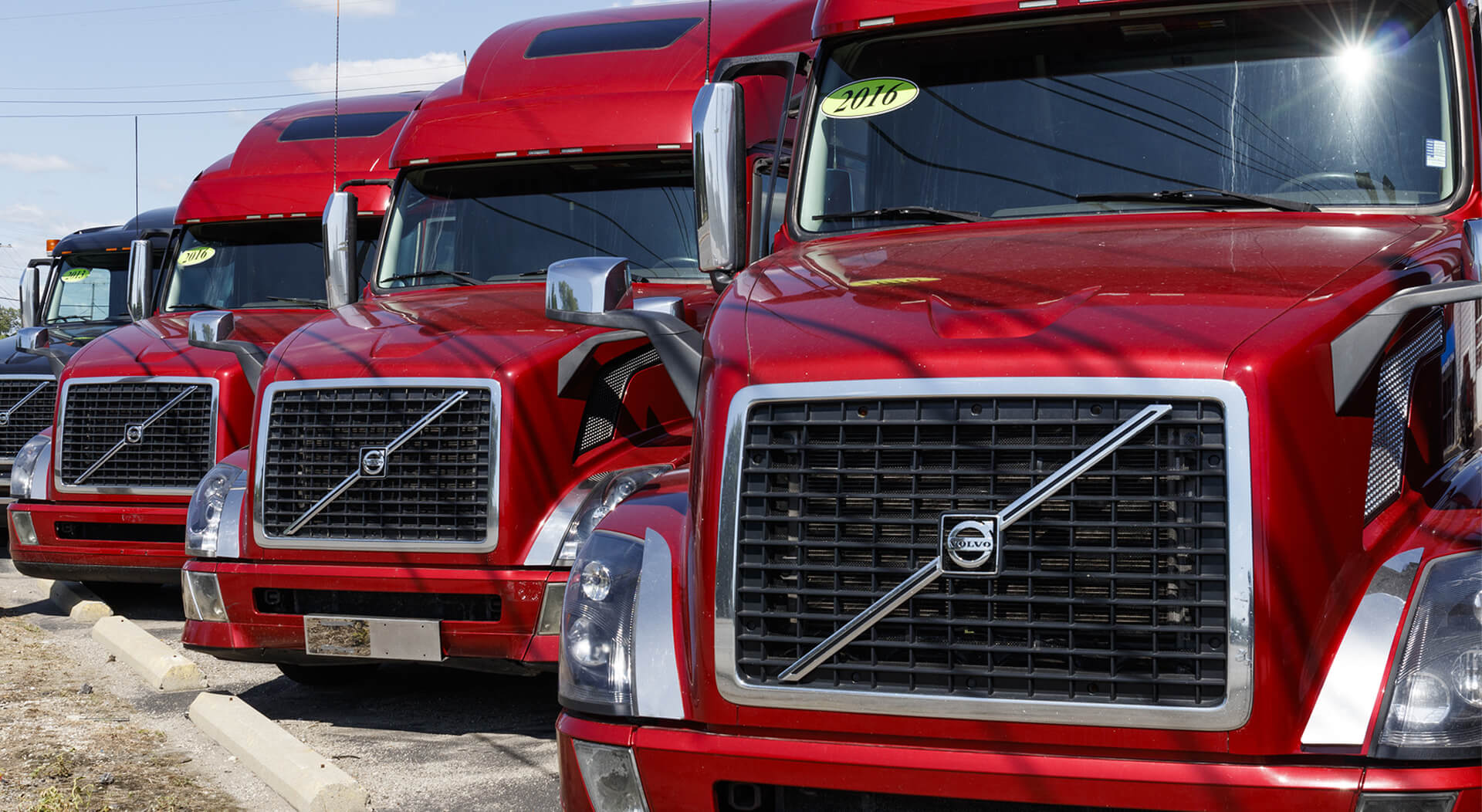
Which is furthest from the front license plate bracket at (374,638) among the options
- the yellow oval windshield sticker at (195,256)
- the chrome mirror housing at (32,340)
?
the chrome mirror housing at (32,340)

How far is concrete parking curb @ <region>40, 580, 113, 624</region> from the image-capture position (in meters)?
9.63

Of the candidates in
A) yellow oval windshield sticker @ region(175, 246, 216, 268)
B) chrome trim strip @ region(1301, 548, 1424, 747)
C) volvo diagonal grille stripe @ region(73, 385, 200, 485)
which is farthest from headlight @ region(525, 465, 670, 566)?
yellow oval windshield sticker @ region(175, 246, 216, 268)

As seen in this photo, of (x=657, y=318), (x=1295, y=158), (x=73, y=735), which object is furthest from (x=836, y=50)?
(x=73, y=735)

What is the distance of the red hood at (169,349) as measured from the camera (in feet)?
29.0

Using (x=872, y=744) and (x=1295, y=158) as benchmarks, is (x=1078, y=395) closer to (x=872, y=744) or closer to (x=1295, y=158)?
(x=872, y=744)

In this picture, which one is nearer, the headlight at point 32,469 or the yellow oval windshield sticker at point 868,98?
the yellow oval windshield sticker at point 868,98

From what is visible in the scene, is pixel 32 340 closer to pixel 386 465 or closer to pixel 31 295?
pixel 31 295

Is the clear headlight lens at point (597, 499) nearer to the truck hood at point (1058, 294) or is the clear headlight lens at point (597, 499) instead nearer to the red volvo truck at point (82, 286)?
the truck hood at point (1058, 294)

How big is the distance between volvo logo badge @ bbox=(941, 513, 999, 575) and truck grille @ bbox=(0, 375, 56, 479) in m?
10.6

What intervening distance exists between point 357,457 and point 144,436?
3415 mm

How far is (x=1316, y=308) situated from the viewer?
313 cm

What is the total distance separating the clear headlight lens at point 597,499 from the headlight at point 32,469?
16.0 feet

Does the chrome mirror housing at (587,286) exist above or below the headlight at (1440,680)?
above

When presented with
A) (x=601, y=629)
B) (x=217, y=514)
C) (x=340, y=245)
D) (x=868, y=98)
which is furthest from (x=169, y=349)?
(x=601, y=629)
